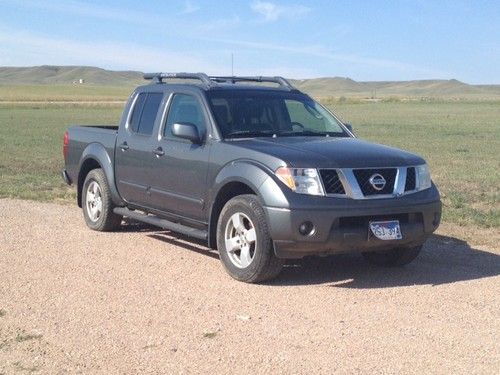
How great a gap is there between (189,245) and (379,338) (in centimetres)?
374

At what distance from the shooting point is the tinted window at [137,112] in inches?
359

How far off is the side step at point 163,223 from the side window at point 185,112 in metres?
0.88

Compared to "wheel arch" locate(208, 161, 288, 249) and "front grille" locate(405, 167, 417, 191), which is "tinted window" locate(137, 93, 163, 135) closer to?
"wheel arch" locate(208, 161, 288, 249)

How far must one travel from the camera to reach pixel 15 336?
18.3ft

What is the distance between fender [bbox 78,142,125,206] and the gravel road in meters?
0.65

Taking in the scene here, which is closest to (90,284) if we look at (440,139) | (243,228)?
(243,228)

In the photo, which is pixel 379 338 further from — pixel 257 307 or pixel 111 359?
pixel 111 359

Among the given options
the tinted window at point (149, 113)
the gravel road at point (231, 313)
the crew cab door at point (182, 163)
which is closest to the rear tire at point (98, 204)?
the gravel road at point (231, 313)

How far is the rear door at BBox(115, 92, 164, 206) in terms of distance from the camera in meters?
8.70

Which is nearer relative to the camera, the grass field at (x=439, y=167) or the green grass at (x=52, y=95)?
the grass field at (x=439, y=167)

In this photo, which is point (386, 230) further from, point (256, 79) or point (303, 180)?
point (256, 79)

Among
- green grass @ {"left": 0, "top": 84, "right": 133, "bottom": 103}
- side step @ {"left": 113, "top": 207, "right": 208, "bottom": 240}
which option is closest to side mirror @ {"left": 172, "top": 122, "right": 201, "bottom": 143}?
side step @ {"left": 113, "top": 207, "right": 208, "bottom": 240}

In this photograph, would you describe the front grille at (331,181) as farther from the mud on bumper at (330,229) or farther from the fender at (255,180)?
the fender at (255,180)

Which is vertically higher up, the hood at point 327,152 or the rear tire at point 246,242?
the hood at point 327,152
